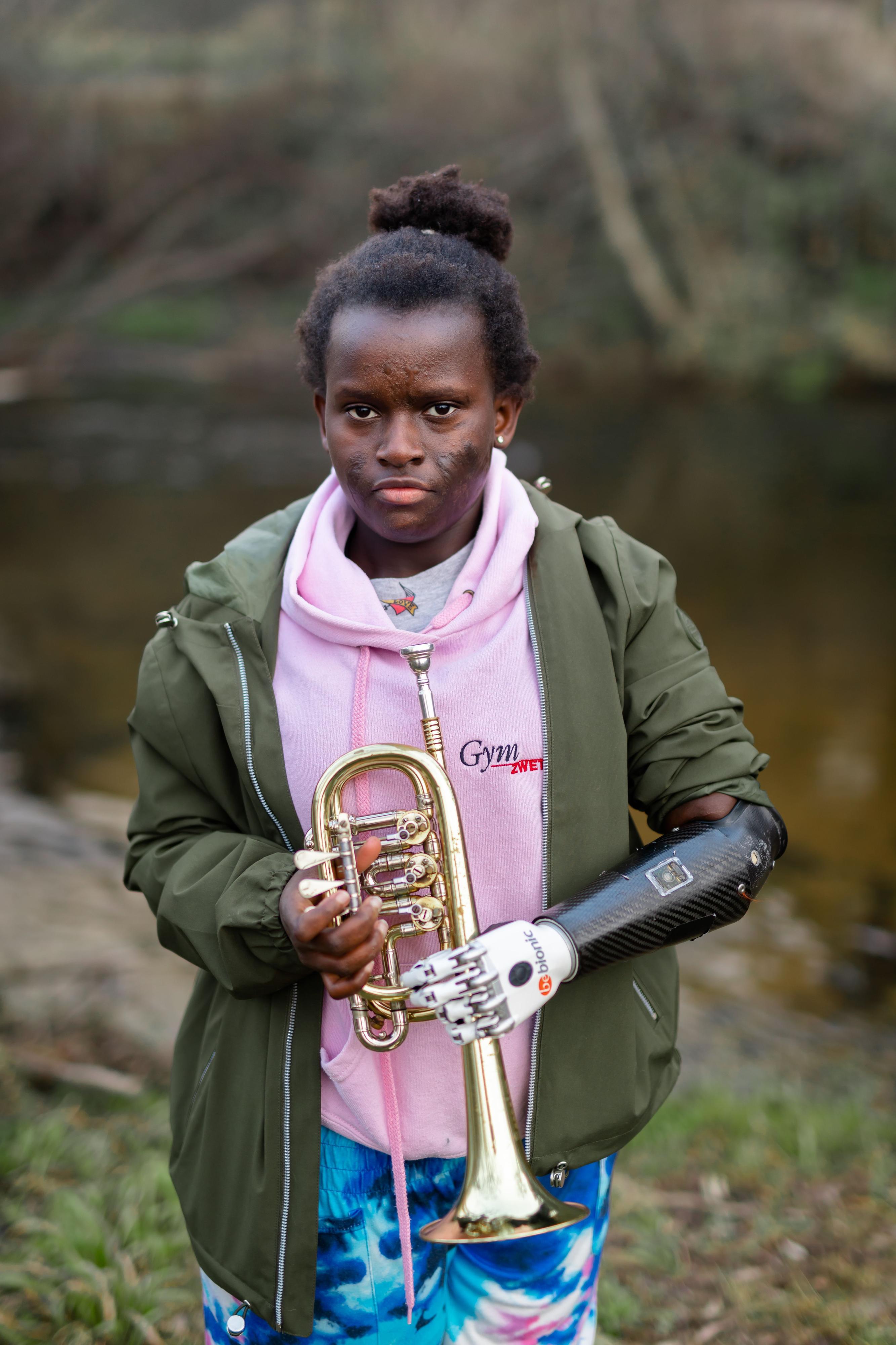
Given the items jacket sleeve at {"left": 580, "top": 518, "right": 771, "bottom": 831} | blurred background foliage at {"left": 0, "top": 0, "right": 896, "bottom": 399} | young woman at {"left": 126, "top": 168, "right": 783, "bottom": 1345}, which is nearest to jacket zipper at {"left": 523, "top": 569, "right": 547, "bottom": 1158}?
young woman at {"left": 126, "top": 168, "right": 783, "bottom": 1345}

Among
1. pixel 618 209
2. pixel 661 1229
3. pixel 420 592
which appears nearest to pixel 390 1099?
pixel 420 592

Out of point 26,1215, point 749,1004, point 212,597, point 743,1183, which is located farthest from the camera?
point 749,1004

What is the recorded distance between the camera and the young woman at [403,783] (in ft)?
5.22

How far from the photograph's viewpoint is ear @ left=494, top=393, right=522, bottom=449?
5.69ft

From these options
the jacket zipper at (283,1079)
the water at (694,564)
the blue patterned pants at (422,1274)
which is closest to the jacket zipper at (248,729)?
the jacket zipper at (283,1079)

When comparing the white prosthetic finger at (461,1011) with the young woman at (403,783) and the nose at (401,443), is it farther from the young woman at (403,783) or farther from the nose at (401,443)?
the nose at (401,443)

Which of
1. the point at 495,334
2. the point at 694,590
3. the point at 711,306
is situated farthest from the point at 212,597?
the point at 711,306

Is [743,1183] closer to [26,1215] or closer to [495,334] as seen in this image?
[26,1215]

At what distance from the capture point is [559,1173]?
5.31 feet

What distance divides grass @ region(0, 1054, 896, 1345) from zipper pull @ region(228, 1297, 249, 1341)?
3.13ft

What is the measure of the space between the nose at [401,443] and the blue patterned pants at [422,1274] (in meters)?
0.97

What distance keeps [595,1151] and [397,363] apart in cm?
116

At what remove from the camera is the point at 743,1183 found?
322cm

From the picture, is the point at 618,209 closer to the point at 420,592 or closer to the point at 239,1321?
the point at 420,592
